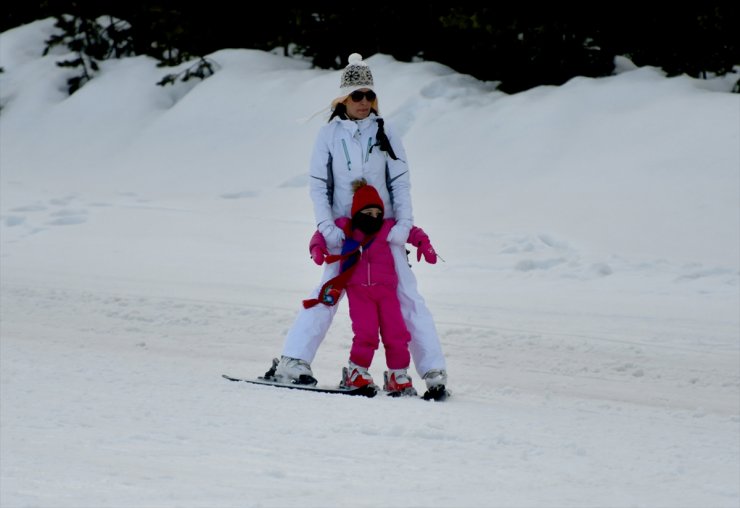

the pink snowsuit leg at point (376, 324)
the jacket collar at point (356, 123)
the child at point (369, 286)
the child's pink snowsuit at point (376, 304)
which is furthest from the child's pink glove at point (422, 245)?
the jacket collar at point (356, 123)

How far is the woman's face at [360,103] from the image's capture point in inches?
241

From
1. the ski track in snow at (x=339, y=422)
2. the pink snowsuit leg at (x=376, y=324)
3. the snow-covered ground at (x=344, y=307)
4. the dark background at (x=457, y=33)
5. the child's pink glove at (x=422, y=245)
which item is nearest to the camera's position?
the ski track in snow at (x=339, y=422)

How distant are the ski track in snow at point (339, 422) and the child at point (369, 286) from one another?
12.1 inches

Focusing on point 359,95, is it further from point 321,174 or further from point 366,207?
point 366,207

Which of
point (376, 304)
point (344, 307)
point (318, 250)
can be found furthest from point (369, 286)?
point (344, 307)

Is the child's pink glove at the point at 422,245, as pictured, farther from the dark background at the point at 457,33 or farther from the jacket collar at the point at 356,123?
the dark background at the point at 457,33

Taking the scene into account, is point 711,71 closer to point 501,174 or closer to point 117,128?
point 501,174

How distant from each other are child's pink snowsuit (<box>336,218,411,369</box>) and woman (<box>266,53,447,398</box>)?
7cm

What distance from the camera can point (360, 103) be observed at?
6121mm

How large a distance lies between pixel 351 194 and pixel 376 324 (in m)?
0.68

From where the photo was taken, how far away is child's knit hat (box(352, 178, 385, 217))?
601cm


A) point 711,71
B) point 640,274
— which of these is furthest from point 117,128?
point 640,274

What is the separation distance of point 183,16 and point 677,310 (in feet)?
33.9

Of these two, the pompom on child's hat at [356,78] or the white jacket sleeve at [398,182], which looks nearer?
the pompom on child's hat at [356,78]
